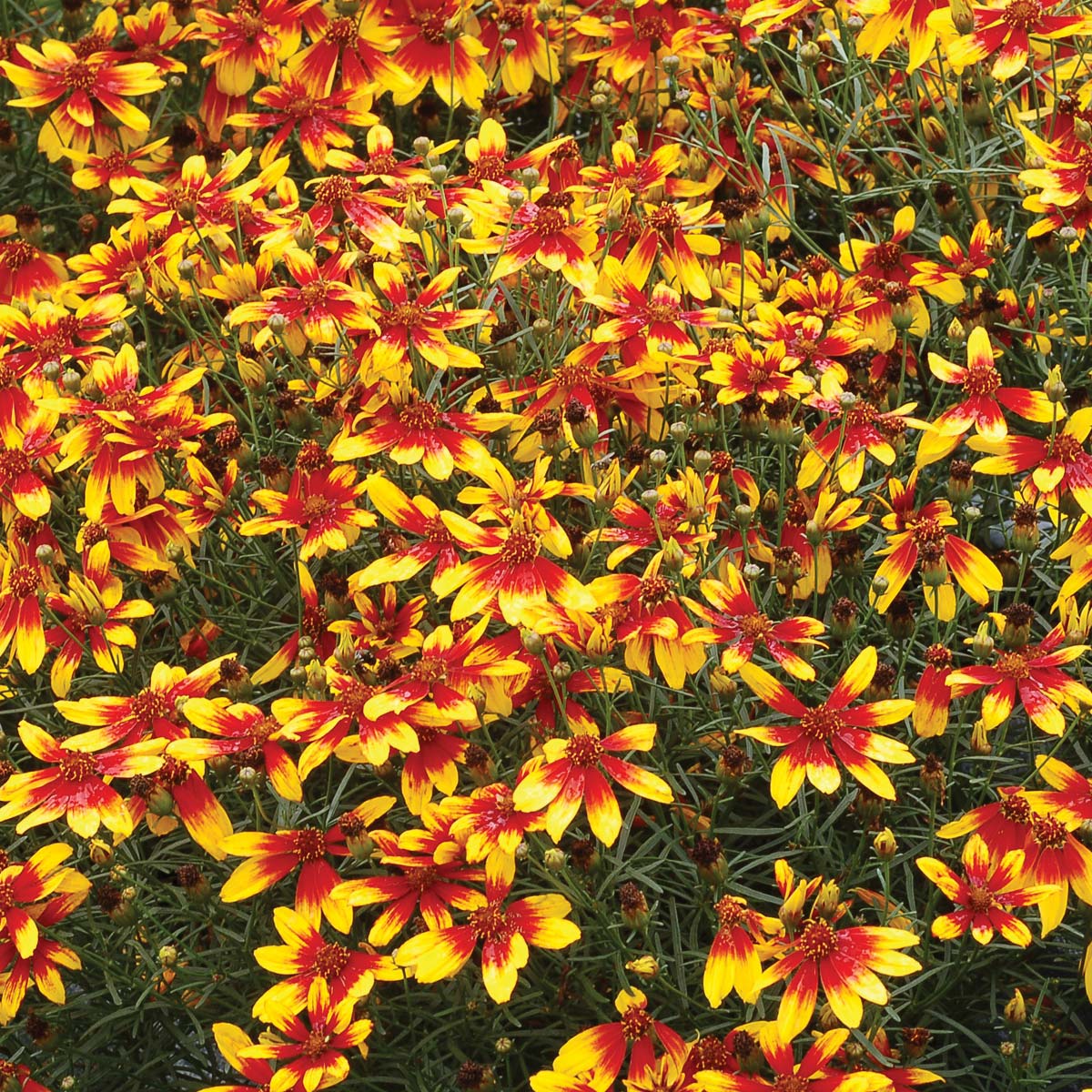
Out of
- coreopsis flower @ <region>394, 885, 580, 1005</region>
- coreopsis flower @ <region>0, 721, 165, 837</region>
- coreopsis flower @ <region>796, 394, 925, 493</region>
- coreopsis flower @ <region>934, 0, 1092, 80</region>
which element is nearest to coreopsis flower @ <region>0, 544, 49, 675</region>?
coreopsis flower @ <region>0, 721, 165, 837</region>

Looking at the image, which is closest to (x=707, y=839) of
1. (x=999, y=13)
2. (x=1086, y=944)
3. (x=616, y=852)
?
(x=616, y=852)

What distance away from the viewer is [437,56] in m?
2.25

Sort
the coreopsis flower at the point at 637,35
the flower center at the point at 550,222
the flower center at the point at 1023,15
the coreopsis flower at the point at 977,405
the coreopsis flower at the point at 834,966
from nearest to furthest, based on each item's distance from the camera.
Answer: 1. the coreopsis flower at the point at 834,966
2. the coreopsis flower at the point at 977,405
3. the flower center at the point at 550,222
4. the flower center at the point at 1023,15
5. the coreopsis flower at the point at 637,35

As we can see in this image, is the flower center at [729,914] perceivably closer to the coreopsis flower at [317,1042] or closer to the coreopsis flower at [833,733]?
the coreopsis flower at [833,733]

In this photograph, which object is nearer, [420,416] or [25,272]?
[420,416]

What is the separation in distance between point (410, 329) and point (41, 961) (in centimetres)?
76

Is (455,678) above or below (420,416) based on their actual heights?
below

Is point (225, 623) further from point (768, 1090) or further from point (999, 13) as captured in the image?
point (999, 13)

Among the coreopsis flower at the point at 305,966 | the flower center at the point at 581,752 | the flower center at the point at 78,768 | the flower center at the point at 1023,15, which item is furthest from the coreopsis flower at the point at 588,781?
the flower center at the point at 1023,15

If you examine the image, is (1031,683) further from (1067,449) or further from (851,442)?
(851,442)

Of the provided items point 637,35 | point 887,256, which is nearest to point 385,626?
point 887,256

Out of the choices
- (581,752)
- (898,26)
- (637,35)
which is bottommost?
(581,752)

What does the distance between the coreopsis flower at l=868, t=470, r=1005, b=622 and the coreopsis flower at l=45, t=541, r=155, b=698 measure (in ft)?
2.58

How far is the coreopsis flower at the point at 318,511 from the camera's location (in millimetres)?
1640
